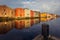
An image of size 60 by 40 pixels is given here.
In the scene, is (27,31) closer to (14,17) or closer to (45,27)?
(14,17)

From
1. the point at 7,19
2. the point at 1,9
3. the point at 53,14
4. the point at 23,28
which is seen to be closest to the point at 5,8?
the point at 1,9

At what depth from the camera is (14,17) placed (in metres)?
3.19

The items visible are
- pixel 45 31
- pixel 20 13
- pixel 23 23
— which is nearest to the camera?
pixel 45 31

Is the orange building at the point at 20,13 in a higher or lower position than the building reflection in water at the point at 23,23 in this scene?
higher

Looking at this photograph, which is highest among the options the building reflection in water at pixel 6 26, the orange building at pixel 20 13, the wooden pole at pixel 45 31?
the orange building at pixel 20 13

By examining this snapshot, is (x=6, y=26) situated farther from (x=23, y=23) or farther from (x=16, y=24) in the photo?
(x=23, y=23)

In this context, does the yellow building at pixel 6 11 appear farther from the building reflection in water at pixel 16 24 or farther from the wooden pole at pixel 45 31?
the wooden pole at pixel 45 31

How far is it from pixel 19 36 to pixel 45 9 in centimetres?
94

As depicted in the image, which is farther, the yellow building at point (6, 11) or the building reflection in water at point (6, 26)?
the building reflection in water at point (6, 26)

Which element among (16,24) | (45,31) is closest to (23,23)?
(16,24)

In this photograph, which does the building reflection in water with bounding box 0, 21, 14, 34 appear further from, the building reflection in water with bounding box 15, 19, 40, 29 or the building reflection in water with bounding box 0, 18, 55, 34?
the building reflection in water with bounding box 15, 19, 40, 29

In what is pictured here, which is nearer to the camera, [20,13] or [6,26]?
[20,13]

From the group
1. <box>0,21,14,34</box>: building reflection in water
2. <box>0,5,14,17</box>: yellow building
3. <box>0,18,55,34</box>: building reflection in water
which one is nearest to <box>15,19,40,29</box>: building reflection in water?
<box>0,18,55,34</box>: building reflection in water

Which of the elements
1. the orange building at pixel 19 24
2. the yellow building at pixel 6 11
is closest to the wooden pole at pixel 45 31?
the orange building at pixel 19 24
